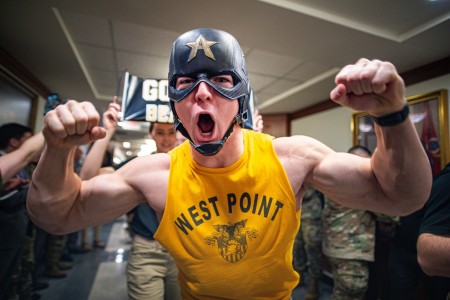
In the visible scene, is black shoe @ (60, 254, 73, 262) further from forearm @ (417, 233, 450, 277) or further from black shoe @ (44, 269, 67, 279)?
forearm @ (417, 233, 450, 277)

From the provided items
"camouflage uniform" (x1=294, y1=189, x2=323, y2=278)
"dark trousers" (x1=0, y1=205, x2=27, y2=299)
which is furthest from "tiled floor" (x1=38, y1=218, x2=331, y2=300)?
"dark trousers" (x1=0, y1=205, x2=27, y2=299)

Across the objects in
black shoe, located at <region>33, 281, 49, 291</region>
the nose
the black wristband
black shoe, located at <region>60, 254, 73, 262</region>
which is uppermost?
the nose

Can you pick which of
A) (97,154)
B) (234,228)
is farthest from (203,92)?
(97,154)

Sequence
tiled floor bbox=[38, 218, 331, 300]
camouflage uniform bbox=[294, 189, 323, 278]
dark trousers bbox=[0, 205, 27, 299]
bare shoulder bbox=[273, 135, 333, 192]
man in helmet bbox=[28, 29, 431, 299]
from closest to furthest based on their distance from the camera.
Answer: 1. man in helmet bbox=[28, 29, 431, 299]
2. bare shoulder bbox=[273, 135, 333, 192]
3. dark trousers bbox=[0, 205, 27, 299]
4. tiled floor bbox=[38, 218, 331, 300]
5. camouflage uniform bbox=[294, 189, 323, 278]

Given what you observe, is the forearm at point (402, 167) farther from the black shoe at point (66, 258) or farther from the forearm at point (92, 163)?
the black shoe at point (66, 258)

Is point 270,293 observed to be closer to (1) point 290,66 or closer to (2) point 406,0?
(2) point 406,0

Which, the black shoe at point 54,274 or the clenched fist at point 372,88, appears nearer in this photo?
the clenched fist at point 372,88

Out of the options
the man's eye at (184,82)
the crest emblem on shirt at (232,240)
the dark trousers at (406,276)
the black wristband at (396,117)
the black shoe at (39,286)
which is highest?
the man's eye at (184,82)


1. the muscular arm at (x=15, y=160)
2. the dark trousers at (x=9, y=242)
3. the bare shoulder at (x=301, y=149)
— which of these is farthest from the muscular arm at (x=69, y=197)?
the dark trousers at (x=9, y=242)

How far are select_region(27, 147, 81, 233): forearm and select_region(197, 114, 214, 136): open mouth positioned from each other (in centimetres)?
51

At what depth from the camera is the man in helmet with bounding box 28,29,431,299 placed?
1072 mm

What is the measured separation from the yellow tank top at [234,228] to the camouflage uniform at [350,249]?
1888 millimetres

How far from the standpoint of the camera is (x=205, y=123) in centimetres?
116

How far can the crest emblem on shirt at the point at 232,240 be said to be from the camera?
3.73 ft
